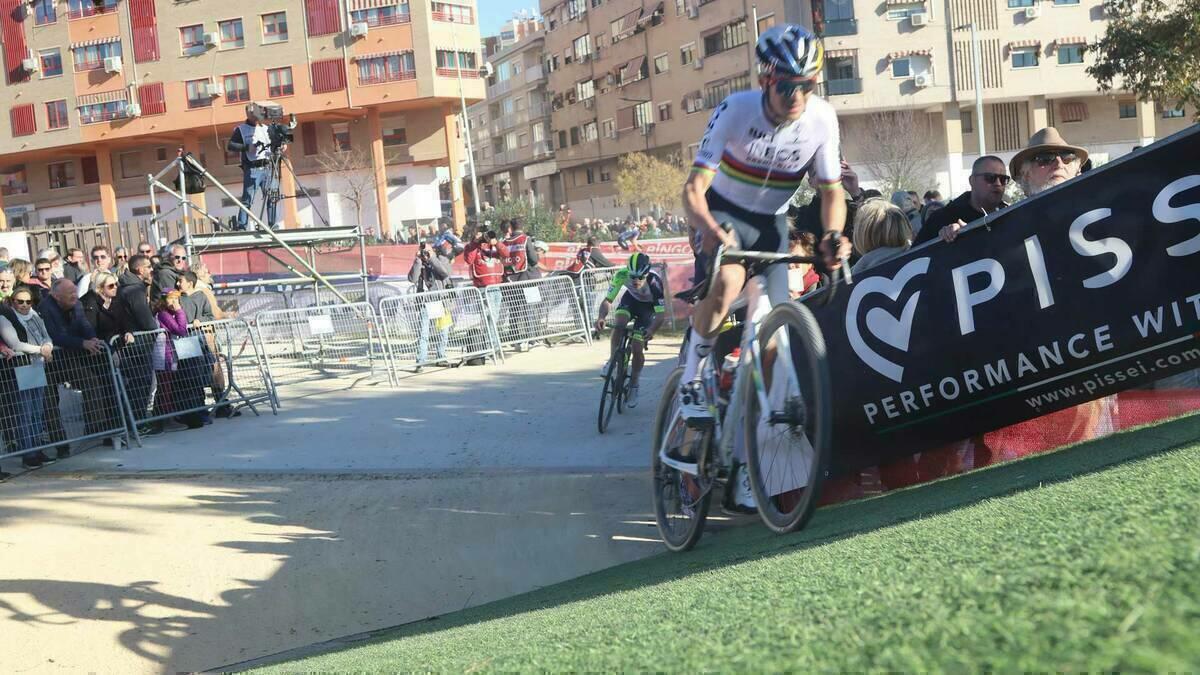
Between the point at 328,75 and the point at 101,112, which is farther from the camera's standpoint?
the point at 101,112

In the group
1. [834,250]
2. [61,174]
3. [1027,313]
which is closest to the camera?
[834,250]

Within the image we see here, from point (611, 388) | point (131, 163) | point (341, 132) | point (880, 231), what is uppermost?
point (341, 132)

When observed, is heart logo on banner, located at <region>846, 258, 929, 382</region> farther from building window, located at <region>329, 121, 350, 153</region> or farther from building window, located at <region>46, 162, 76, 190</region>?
building window, located at <region>46, 162, 76, 190</region>

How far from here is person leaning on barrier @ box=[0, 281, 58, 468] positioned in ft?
35.2

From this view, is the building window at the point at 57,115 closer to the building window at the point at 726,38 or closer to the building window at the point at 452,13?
the building window at the point at 452,13

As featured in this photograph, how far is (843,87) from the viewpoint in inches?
2323

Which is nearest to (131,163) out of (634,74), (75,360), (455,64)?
(455,64)

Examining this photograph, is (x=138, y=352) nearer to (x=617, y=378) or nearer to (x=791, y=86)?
(x=617, y=378)

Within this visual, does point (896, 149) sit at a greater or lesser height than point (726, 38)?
lesser

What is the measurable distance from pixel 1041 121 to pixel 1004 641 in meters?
65.9

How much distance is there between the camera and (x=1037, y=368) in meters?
5.86

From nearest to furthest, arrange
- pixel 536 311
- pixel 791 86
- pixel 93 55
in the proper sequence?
pixel 791 86, pixel 536 311, pixel 93 55

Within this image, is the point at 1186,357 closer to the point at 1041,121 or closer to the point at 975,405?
the point at 975,405

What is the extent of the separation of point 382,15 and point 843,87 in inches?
1018
